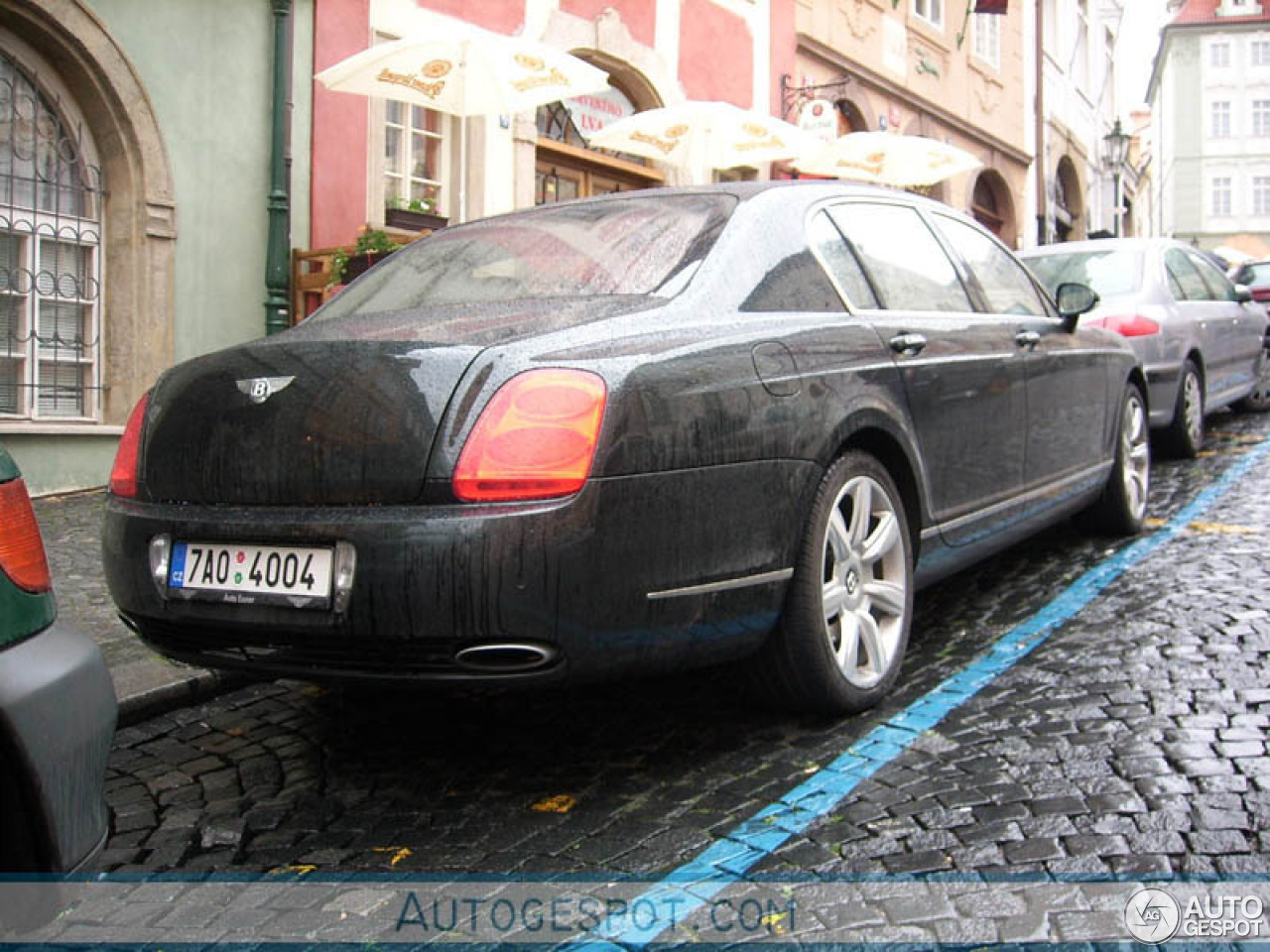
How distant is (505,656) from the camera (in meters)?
2.69

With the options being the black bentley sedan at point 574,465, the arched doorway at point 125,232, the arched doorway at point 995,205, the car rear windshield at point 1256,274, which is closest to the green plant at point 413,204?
the arched doorway at point 125,232

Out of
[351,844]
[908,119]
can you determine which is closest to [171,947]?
[351,844]

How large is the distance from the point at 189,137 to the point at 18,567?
7.36m

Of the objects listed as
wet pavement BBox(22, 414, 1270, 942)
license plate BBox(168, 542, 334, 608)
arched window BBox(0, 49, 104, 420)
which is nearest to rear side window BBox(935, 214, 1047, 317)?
wet pavement BBox(22, 414, 1270, 942)

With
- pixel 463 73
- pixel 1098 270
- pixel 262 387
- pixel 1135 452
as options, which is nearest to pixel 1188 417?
pixel 1098 270

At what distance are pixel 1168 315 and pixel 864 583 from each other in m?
5.81

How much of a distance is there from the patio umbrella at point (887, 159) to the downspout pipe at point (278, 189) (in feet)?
20.1

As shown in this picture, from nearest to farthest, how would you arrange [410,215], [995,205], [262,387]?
[262,387]
[410,215]
[995,205]

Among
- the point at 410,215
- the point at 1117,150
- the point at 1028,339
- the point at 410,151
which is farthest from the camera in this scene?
the point at 1117,150

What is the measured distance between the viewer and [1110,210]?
34.8 m

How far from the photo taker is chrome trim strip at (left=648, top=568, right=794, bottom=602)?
2838 mm

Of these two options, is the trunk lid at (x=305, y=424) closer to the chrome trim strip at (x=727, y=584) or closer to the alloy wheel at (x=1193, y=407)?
the chrome trim strip at (x=727, y=584)

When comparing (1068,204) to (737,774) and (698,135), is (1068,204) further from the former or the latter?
(737,774)

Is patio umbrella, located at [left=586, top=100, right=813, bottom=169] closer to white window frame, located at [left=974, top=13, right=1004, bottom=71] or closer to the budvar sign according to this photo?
the budvar sign
